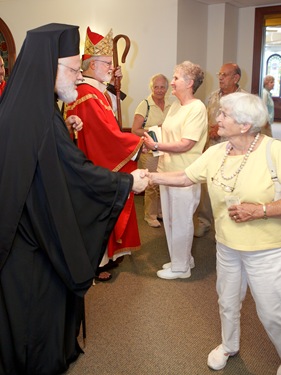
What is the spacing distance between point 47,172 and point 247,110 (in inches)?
35.1

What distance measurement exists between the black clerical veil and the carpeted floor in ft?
1.96

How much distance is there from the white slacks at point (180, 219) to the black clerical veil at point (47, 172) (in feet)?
3.73

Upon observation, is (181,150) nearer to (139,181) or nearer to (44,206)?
(139,181)

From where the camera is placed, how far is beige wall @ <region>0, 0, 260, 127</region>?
4.69 metres

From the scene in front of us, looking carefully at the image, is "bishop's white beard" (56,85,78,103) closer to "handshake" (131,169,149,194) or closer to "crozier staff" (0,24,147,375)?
"crozier staff" (0,24,147,375)

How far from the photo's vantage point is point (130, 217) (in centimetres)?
319

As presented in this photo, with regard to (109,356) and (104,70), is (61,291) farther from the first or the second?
(104,70)

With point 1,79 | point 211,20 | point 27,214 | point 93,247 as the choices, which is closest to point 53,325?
point 93,247

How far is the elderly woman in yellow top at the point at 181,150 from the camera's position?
9.53 ft

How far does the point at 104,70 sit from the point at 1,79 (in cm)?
129

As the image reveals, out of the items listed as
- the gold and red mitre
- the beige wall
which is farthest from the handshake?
the beige wall

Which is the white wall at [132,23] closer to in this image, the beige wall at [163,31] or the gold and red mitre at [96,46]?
the beige wall at [163,31]

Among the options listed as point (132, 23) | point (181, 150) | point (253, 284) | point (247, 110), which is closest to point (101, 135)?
point (181, 150)

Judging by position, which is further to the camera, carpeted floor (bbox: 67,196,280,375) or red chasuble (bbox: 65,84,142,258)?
red chasuble (bbox: 65,84,142,258)
